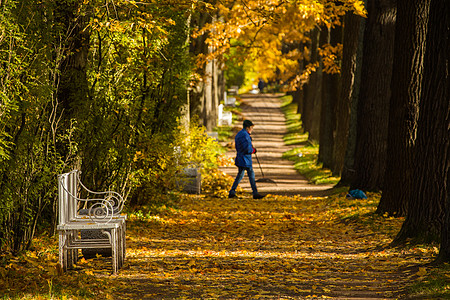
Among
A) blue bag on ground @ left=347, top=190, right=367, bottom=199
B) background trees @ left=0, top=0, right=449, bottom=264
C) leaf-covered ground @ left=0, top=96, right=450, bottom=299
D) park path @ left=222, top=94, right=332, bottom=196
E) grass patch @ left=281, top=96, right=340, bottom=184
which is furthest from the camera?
grass patch @ left=281, top=96, right=340, bottom=184

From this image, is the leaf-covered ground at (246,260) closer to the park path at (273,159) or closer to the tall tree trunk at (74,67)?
the tall tree trunk at (74,67)

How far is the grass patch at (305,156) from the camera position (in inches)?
892

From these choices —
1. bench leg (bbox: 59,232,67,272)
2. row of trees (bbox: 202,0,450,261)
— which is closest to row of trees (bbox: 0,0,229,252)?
bench leg (bbox: 59,232,67,272)

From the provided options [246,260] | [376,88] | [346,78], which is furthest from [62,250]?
[346,78]

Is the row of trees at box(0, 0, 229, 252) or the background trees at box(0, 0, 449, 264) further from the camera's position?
the background trees at box(0, 0, 449, 264)

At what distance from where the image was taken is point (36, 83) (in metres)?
8.79

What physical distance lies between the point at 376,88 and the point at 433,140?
6.88 m

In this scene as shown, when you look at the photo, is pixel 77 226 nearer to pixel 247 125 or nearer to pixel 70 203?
pixel 70 203

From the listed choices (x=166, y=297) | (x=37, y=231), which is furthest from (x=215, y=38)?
(x=166, y=297)

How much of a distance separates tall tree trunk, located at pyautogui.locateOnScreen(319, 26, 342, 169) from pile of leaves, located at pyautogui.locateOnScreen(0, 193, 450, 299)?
9.06m

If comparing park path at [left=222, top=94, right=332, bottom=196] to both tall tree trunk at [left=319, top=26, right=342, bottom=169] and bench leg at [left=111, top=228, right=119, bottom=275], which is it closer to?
tall tree trunk at [left=319, top=26, right=342, bottom=169]

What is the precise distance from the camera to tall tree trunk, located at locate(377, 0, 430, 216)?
40.7 ft

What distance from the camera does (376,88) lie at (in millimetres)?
16328

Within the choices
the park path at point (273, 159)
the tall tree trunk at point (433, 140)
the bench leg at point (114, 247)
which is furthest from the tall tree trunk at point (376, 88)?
the bench leg at point (114, 247)
